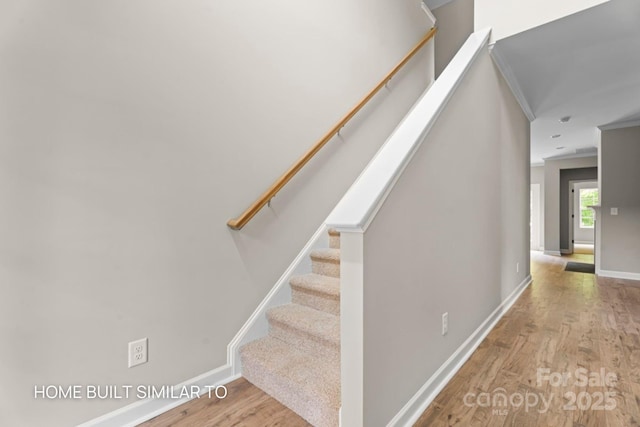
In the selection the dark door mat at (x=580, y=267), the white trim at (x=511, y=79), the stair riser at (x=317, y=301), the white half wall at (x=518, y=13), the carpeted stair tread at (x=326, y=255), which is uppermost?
the white half wall at (x=518, y=13)

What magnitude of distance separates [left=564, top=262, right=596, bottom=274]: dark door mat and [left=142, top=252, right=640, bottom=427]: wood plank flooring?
2.44 m

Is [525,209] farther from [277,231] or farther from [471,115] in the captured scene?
[277,231]

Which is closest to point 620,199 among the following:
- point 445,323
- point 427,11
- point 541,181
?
point 541,181

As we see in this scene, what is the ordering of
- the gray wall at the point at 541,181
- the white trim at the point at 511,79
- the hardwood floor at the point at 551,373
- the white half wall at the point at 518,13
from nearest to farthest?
1. the hardwood floor at the point at 551,373
2. the white half wall at the point at 518,13
3. the white trim at the point at 511,79
4. the gray wall at the point at 541,181

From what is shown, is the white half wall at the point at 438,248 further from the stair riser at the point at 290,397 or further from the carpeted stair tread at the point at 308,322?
the carpeted stair tread at the point at 308,322

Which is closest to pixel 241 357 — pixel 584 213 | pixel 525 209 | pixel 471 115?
pixel 471 115

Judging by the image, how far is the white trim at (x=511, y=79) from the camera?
2441 millimetres

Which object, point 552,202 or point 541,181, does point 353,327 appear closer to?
point 552,202

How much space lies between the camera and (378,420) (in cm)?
120

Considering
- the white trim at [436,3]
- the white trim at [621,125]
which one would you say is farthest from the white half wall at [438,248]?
the white trim at [621,125]

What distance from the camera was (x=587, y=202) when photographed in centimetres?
909

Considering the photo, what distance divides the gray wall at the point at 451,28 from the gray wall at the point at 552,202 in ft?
15.0

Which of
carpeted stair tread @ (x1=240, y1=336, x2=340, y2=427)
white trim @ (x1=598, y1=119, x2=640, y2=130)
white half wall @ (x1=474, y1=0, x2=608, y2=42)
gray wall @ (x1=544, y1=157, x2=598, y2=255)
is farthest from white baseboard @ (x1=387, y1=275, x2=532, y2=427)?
gray wall @ (x1=544, y1=157, x2=598, y2=255)

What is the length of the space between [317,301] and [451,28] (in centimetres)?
445
